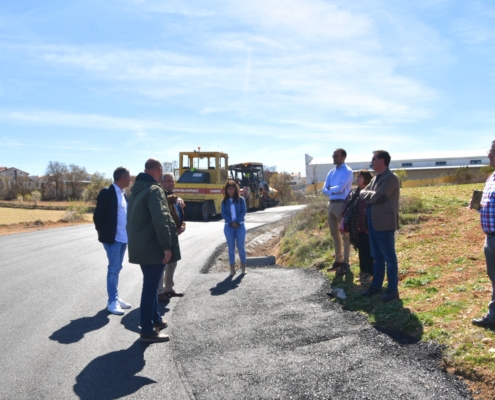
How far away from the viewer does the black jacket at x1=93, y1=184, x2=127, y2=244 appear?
23.7 ft

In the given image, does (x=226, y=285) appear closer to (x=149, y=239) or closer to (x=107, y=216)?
(x=107, y=216)

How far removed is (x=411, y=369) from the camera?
15.0 ft

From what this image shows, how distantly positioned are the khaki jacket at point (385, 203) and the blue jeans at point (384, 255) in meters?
0.12

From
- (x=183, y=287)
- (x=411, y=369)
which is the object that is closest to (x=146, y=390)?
(x=411, y=369)

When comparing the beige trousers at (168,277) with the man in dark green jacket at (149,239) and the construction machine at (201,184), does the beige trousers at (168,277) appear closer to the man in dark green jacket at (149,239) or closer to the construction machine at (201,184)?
the man in dark green jacket at (149,239)

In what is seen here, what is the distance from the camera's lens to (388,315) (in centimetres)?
601

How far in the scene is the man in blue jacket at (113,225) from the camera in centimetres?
725

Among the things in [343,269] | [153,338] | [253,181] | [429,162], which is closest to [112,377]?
[153,338]

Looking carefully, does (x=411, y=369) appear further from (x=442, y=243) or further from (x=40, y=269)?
(x=40, y=269)

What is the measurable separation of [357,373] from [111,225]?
4.14 m

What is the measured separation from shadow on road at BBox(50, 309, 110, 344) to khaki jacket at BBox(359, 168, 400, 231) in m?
3.91

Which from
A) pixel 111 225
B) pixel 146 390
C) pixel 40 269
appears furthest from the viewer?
pixel 40 269

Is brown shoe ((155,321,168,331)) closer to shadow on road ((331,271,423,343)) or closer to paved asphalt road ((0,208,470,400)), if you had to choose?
paved asphalt road ((0,208,470,400))

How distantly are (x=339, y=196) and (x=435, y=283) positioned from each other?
2.33 m
